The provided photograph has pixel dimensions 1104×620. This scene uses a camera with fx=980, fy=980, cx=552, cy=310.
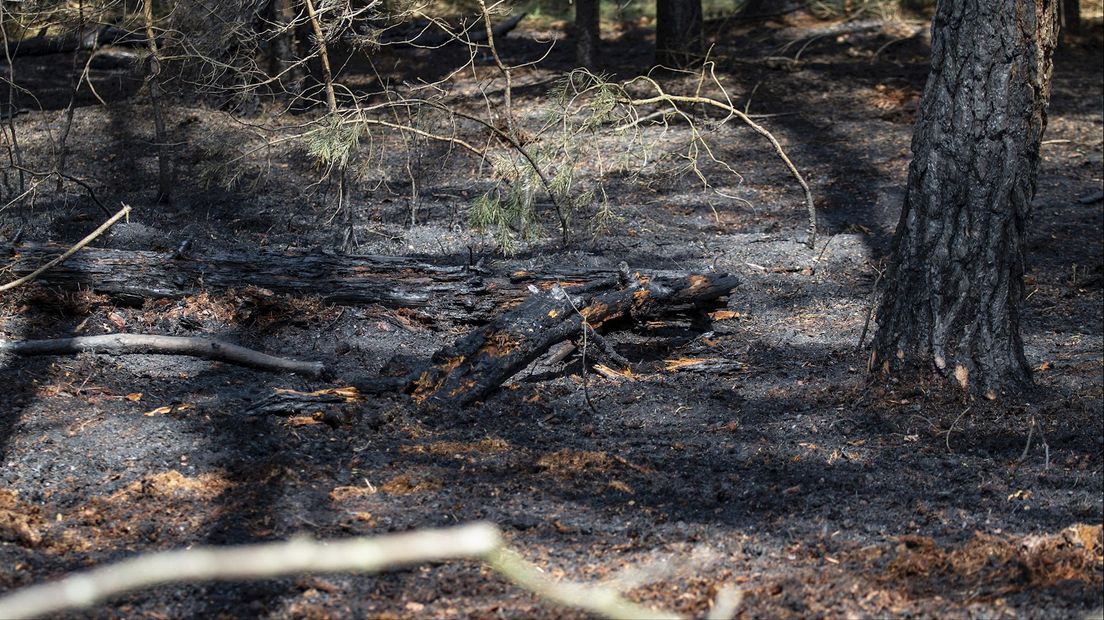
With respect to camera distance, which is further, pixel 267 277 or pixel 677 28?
pixel 677 28

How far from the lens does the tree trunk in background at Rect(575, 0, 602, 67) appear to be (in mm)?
12055

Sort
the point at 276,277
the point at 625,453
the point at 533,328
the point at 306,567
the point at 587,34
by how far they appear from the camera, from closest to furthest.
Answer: the point at 306,567 < the point at 625,453 < the point at 533,328 < the point at 276,277 < the point at 587,34

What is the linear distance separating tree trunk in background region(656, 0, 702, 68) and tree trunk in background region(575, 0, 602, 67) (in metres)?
0.82

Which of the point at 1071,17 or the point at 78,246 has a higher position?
the point at 1071,17

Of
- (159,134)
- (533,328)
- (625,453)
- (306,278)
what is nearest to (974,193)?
(625,453)

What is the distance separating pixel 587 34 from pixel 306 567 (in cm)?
1018

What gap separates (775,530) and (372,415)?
2.09 meters

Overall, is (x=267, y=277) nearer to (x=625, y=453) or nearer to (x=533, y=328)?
(x=533, y=328)

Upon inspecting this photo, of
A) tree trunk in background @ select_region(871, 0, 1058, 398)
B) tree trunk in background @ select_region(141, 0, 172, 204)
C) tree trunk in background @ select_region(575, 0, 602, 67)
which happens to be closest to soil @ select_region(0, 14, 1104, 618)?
tree trunk in background @ select_region(871, 0, 1058, 398)

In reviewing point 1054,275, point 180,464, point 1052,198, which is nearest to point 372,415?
point 180,464

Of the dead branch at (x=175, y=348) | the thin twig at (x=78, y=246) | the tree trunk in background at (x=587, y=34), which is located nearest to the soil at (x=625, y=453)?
the dead branch at (x=175, y=348)

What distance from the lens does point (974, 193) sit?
4543mm

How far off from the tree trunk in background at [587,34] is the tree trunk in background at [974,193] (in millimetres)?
7879

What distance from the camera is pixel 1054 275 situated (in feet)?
24.1
